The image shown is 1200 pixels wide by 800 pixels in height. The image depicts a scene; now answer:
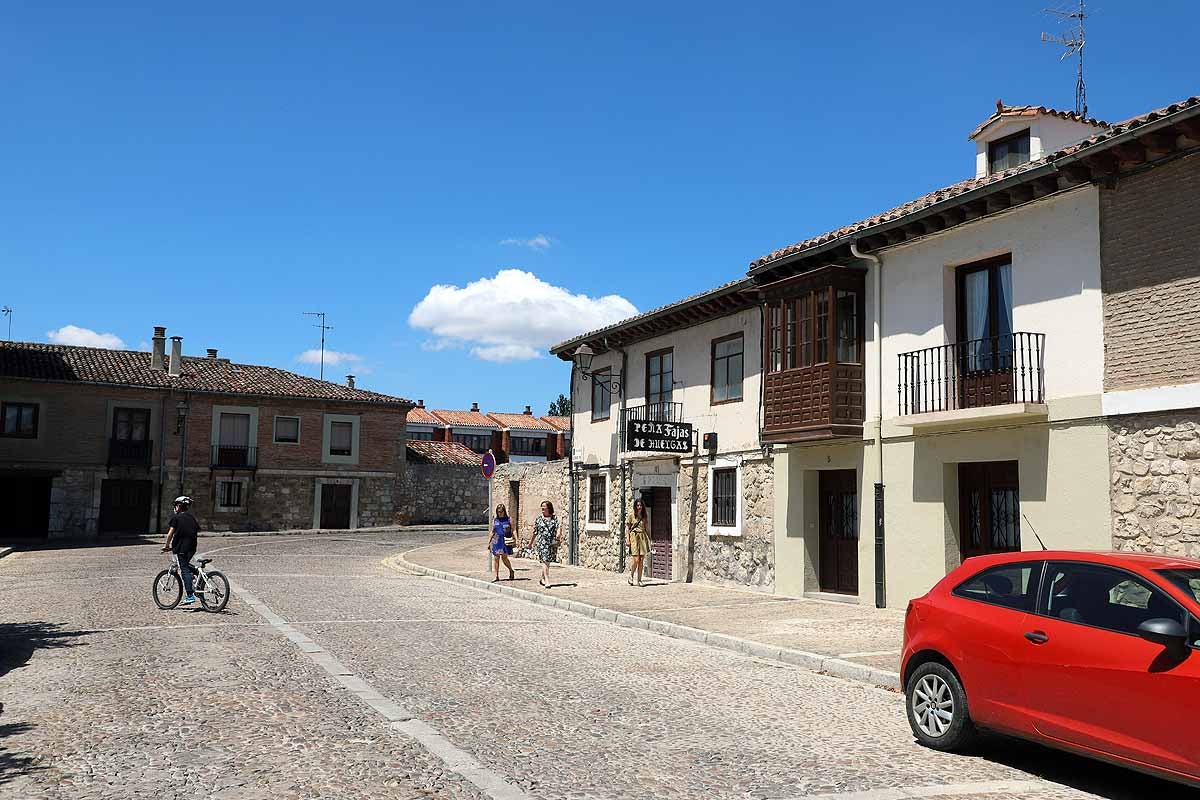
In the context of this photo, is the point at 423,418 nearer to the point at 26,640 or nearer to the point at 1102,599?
the point at 26,640

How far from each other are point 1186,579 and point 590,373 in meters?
19.9

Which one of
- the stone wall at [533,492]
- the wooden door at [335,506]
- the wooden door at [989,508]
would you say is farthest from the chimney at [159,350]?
the wooden door at [989,508]

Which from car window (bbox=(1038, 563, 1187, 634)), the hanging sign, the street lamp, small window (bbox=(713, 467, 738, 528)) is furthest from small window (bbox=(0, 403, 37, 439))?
car window (bbox=(1038, 563, 1187, 634))

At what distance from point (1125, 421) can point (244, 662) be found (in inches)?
398

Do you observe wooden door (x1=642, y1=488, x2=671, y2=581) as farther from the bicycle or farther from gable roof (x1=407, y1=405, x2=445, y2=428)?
gable roof (x1=407, y1=405, x2=445, y2=428)

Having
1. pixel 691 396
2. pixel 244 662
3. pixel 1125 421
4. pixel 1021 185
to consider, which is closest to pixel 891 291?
pixel 1021 185

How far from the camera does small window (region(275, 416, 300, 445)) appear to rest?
44.5 m

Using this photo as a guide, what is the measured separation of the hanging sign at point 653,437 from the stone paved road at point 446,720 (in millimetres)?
6407

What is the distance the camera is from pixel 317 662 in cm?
957

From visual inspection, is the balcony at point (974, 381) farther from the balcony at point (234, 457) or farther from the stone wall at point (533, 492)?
the balcony at point (234, 457)

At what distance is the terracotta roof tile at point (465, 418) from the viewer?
7381 centimetres

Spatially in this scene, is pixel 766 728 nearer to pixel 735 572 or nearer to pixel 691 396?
pixel 735 572

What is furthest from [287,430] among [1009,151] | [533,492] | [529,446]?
[1009,151]

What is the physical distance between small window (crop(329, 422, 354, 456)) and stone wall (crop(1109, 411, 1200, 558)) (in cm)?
3876
